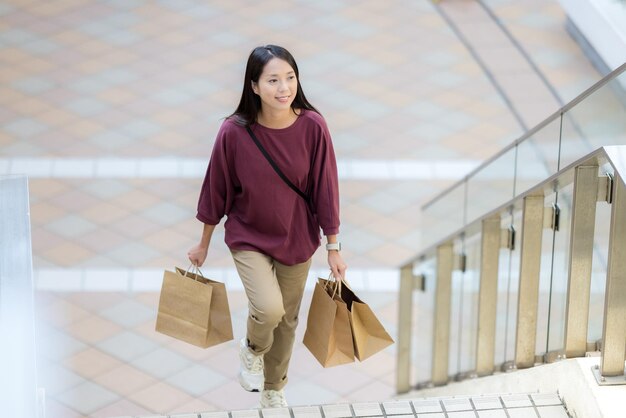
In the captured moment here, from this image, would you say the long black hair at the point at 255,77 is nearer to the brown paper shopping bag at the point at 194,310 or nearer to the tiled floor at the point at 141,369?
the brown paper shopping bag at the point at 194,310

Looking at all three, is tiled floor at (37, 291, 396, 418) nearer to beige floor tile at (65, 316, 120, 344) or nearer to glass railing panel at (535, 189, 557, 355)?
beige floor tile at (65, 316, 120, 344)

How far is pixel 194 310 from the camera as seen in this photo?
13.5 feet

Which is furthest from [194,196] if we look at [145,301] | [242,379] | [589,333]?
[589,333]

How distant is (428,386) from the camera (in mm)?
6488

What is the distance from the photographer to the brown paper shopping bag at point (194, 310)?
13.4ft

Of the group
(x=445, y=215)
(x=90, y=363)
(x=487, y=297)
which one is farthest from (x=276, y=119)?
(x=90, y=363)

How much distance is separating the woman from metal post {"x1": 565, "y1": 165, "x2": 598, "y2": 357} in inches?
33.7

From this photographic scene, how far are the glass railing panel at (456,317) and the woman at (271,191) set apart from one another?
189cm

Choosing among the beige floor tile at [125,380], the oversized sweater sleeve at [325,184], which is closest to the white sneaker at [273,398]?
the oversized sweater sleeve at [325,184]

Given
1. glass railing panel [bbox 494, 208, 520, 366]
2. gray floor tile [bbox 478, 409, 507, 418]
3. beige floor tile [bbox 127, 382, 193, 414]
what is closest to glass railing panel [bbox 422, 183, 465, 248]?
glass railing panel [bbox 494, 208, 520, 366]

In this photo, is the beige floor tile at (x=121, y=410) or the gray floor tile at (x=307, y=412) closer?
the gray floor tile at (x=307, y=412)

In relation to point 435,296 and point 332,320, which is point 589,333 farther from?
point 435,296

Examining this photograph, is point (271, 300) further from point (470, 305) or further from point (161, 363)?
point (161, 363)

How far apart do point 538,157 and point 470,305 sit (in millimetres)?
1285
